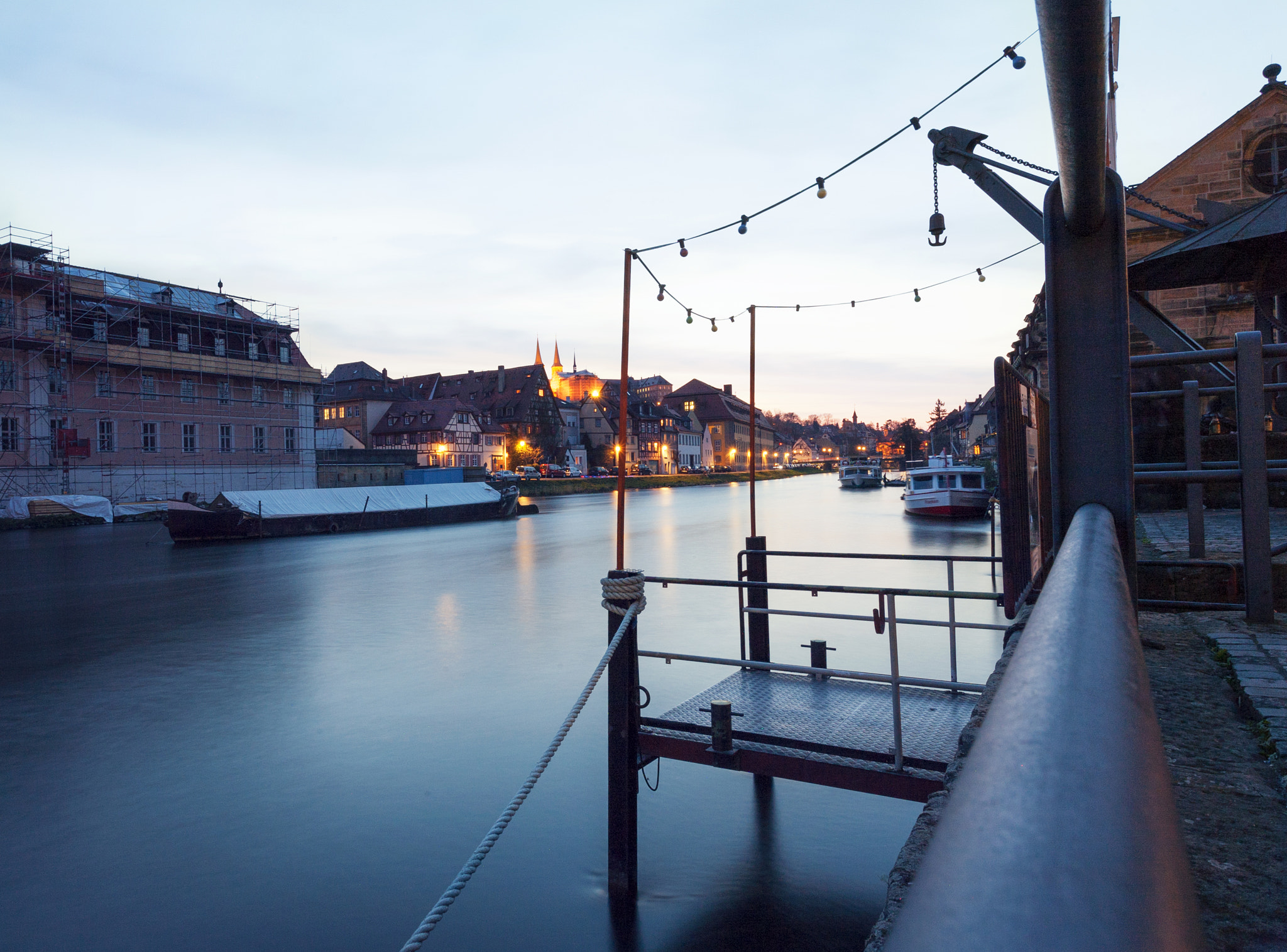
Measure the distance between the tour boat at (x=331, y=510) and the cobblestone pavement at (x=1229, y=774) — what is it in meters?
37.6

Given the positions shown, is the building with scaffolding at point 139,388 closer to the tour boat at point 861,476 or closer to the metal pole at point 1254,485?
the metal pole at point 1254,485

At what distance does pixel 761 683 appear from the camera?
7605 mm

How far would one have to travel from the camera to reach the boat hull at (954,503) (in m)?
40.2

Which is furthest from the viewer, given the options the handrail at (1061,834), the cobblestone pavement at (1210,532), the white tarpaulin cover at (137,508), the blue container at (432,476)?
the blue container at (432,476)

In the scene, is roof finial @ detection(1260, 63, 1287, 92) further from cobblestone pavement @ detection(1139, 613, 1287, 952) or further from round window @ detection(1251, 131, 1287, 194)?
cobblestone pavement @ detection(1139, 613, 1287, 952)

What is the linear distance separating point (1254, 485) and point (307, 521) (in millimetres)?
41105

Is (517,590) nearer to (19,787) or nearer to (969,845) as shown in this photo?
(19,787)

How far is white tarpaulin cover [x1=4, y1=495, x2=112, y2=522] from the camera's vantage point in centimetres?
3838

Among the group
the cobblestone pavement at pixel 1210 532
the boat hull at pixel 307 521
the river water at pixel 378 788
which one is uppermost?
the cobblestone pavement at pixel 1210 532

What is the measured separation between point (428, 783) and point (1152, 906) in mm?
→ 9749

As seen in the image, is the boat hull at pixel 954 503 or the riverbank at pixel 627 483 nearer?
the boat hull at pixel 954 503

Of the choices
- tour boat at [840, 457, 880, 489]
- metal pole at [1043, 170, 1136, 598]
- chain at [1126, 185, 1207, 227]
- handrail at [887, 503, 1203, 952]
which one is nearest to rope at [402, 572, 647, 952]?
metal pole at [1043, 170, 1136, 598]

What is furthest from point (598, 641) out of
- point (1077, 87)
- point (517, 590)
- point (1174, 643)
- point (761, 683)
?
point (1077, 87)

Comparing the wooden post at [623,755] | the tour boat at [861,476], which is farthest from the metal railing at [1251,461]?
the tour boat at [861,476]
